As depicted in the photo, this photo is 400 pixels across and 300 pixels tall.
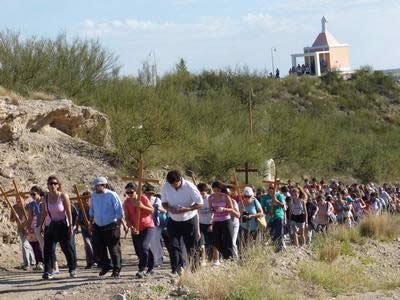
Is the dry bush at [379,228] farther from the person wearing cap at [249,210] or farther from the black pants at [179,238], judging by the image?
the black pants at [179,238]

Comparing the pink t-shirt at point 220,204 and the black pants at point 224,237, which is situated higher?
the pink t-shirt at point 220,204

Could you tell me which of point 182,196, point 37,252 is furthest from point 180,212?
point 37,252

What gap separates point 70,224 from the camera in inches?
575

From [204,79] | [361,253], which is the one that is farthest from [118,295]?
[204,79]

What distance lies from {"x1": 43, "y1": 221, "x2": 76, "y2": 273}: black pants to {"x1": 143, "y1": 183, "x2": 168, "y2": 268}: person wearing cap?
139cm

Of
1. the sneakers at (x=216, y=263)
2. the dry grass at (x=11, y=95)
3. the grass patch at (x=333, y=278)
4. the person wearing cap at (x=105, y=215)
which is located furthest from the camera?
the dry grass at (x=11, y=95)

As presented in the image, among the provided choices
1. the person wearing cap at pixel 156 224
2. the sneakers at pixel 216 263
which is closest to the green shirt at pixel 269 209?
the person wearing cap at pixel 156 224

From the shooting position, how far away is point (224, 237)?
51.5ft

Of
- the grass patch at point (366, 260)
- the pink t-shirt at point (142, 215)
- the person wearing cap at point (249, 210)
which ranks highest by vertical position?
the pink t-shirt at point (142, 215)

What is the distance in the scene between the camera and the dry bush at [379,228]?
77.4ft

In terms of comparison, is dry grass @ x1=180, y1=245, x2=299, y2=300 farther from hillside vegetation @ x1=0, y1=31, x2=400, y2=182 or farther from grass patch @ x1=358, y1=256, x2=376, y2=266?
hillside vegetation @ x1=0, y1=31, x2=400, y2=182

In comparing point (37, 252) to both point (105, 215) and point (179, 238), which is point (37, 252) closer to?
point (105, 215)

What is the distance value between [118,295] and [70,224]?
2.42 metres

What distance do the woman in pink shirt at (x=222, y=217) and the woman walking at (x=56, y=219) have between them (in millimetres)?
2560
